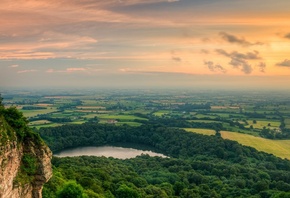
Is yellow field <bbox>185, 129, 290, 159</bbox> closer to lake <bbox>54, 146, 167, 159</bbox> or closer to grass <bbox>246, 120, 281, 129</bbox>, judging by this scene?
grass <bbox>246, 120, 281, 129</bbox>

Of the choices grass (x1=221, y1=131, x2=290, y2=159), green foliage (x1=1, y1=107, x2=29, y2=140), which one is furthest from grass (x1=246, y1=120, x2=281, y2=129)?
green foliage (x1=1, y1=107, x2=29, y2=140)

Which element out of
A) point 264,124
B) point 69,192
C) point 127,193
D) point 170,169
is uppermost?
point 69,192

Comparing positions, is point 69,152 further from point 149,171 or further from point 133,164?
point 149,171

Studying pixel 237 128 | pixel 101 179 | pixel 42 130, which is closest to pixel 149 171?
pixel 101 179

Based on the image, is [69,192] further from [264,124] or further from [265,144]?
[264,124]

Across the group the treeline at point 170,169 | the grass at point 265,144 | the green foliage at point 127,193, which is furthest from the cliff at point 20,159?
the grass at point 265,144

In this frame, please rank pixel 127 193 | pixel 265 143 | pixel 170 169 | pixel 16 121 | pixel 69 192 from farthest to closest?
pixel 265 143 < pixel 170 169 < pixel 127 193 < pixel 69 192 < pixel 16 121

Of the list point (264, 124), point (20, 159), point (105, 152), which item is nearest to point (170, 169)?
point (105, 152)
